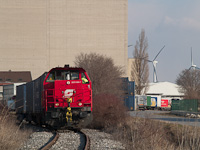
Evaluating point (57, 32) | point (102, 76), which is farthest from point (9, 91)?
point (57, 32)

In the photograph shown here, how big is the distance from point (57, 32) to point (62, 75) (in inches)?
2606

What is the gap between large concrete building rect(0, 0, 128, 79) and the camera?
3187 inches

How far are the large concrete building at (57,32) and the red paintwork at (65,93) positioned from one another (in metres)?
64.0

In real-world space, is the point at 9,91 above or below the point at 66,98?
above

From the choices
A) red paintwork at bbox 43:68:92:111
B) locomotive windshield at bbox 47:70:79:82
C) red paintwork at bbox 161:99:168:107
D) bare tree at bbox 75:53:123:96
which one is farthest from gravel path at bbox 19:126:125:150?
red paintwork at bbox 161:99:168:107

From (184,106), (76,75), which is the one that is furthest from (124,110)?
(184,106)

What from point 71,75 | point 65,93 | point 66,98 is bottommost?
point 66,98

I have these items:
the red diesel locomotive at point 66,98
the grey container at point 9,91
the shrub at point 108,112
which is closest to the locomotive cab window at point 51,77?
the red diesel locomotive at point 66,98

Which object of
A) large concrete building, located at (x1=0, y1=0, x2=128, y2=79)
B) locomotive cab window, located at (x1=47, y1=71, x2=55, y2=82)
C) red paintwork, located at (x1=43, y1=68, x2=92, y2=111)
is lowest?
red paintwork, located at (x1=43, y1=68, x2=92, y2=111)

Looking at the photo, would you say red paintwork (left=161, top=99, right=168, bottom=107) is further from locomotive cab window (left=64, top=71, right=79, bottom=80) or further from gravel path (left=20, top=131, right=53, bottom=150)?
gravel path (left=20, top=131, right=53, bottom=150)

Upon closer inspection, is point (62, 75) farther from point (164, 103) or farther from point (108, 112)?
point (164, 103)

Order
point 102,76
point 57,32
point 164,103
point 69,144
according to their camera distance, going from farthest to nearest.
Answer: point 57,32 → point 164,103 → point 102,76 → point 69,144

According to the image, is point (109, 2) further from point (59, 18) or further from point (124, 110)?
point (124, 110)

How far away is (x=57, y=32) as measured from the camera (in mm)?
81750
